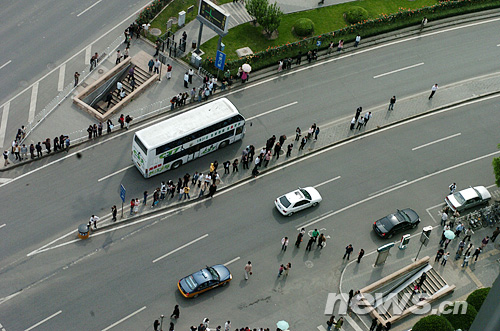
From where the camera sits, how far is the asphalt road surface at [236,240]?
155 feet

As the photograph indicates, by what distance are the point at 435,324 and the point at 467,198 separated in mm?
15405

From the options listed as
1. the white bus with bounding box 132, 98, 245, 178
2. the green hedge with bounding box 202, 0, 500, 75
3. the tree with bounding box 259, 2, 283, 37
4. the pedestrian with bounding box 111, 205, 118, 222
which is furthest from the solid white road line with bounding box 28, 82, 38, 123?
the tree with bounding box 259, 2, 283, 37

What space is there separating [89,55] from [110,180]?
52.6 feet

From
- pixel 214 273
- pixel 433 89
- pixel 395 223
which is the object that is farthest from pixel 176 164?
pixel 433 89

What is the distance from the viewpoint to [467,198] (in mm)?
55344

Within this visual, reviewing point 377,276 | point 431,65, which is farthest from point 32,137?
point 431,65

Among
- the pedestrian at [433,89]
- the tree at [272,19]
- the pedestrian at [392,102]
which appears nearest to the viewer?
the pedestrian at [392,102]

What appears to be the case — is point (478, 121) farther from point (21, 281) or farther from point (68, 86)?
point (21, 281)

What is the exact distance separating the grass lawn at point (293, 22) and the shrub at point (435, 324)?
32.9m

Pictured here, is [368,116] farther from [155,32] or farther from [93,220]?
[93,220]

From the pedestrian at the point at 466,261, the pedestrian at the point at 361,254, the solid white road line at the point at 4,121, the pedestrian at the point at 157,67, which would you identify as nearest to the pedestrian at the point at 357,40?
the pedestrian at the point at 157,67

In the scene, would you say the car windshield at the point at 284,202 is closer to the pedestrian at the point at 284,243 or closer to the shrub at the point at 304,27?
the pedestrian at the point at 284,243

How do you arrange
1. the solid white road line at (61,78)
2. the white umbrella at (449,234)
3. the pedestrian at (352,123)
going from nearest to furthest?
the white umbrella at (449,234), the pedestrian at (352,123), the solid white road line at (61,78)

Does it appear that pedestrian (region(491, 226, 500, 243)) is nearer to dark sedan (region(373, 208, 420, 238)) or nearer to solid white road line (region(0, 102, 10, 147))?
dark sedan (region(373, 208, 420, 238))
